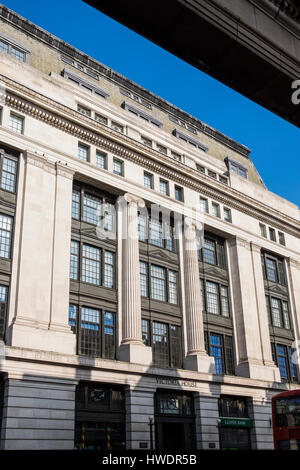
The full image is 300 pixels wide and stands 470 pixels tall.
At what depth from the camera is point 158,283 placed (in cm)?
3884

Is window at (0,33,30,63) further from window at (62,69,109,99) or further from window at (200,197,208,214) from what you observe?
window at (200,197,208,214)

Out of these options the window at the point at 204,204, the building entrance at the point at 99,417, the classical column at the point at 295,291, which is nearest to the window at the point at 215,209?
the window at the point at 204,204

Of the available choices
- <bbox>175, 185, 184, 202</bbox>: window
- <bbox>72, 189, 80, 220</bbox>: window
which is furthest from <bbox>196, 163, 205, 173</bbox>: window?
<bbox>72, 189, 80, 220</bbox>: window

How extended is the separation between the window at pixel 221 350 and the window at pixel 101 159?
15615 mm

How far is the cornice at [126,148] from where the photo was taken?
113 ft

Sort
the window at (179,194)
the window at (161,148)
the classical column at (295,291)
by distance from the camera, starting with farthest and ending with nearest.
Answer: the classical column at (295,291), the window at (161,148), the window at (179,194)

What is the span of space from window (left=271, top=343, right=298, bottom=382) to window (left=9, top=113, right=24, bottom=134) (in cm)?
2848

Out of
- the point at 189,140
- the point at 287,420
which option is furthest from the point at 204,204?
the point at 287,420

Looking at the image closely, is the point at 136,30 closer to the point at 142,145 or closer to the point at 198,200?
the point at 142,145

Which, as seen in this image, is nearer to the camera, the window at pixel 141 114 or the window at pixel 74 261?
the window at pixel 74 261

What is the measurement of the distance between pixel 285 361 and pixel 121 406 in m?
19.4

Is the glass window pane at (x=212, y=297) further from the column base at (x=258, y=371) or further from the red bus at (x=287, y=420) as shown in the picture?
the red bus at (x=287, y=420)

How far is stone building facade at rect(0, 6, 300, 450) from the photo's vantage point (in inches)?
1183

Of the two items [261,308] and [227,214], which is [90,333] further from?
[227,214]
